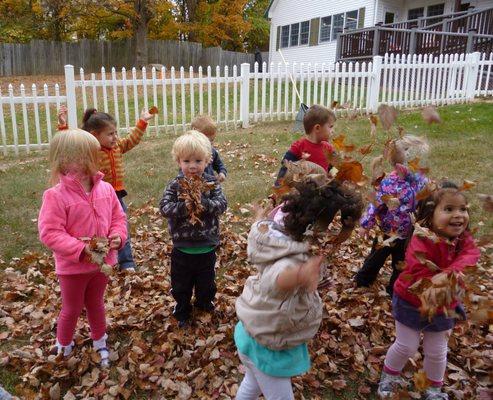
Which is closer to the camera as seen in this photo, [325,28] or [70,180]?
[70,180]

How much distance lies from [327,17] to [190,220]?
24.0m

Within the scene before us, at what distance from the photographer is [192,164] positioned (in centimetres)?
327

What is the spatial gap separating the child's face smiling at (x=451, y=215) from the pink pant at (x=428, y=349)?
61 cm

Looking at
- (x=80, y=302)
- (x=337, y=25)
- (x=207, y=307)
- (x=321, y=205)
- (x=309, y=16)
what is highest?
(x=309, y=16)

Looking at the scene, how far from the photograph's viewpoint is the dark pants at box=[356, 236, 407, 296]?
4031mm

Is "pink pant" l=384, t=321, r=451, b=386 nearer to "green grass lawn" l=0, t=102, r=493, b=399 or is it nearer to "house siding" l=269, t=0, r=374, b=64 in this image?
"green grass lawn" l=0, t=102, r=493, b=399

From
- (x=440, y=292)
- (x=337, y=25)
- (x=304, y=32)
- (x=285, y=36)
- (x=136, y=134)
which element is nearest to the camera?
(x=440, y=292)

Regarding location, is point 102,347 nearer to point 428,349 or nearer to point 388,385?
point 388,385

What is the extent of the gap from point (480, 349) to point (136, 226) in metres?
3.99

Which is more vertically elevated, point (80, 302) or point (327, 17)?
point (327, 17)

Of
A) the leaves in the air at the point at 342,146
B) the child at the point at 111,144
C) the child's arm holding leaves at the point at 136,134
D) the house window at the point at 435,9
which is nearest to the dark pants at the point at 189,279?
the child at the point at 111,144

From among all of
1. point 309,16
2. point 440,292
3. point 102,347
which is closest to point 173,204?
point 102,347

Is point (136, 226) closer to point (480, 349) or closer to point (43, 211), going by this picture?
point (43, 211)

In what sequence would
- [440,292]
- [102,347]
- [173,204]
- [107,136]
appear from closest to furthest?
[440,292] < [173,204] < [102,347] < [107,136]
